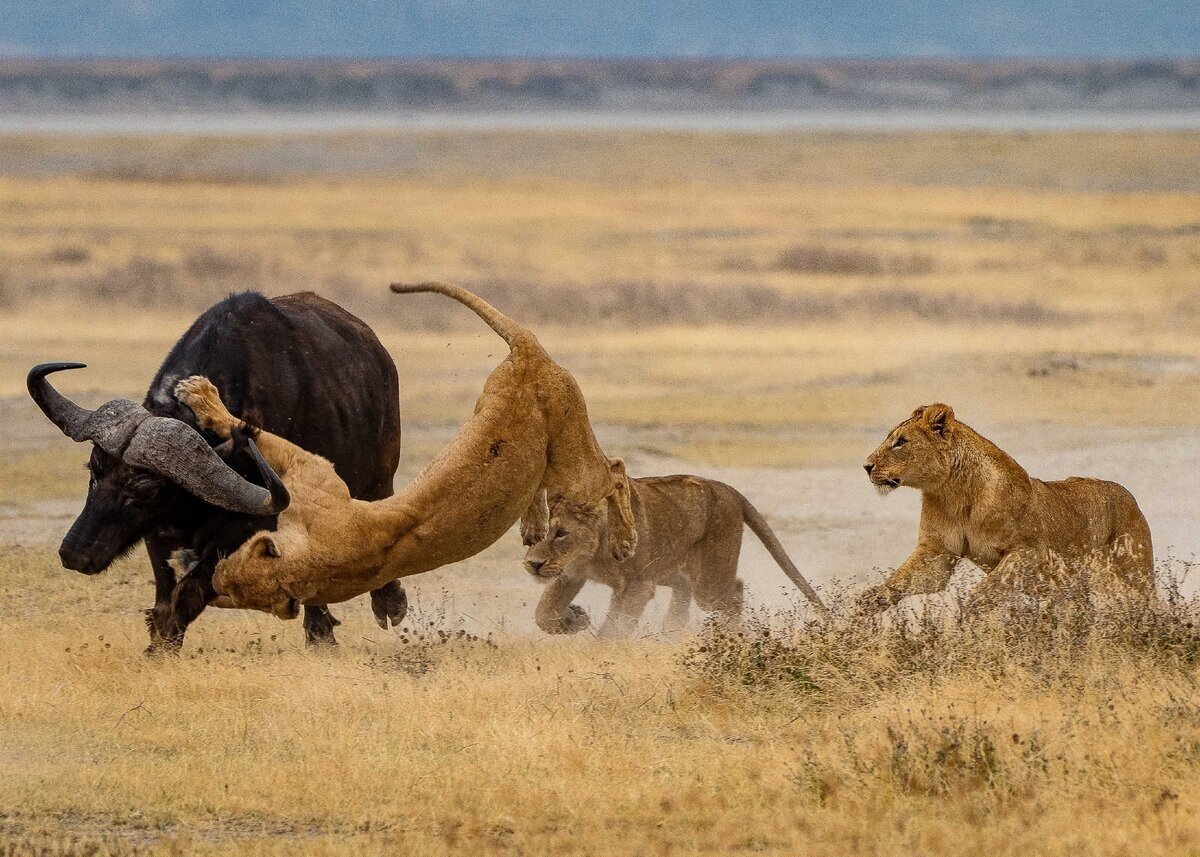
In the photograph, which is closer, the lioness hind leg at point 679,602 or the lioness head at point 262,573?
the lioness head at point 262,573

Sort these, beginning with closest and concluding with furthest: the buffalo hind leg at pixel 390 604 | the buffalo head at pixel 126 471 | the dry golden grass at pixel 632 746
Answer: the dry golden grass at pixel 632 746 → the buffalo head at pixel 126 471 → the buffalo hind leg at pixel 390 604

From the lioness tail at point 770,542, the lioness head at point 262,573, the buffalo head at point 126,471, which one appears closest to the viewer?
the lioness head at point 262,573

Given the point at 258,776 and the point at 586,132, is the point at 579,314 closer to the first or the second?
the point at 258,776

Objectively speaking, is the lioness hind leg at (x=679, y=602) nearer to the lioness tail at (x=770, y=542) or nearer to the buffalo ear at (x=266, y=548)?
the lioness tail at (x=770, y=542)

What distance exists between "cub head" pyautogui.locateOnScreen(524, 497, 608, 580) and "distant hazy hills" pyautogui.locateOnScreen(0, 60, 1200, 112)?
95709mm

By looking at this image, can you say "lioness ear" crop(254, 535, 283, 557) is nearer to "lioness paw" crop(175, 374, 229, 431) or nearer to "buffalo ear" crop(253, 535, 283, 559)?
"buffalo ear" crop(253, 535, 283, 559)

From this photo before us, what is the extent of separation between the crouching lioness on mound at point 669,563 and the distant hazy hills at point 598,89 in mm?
94700

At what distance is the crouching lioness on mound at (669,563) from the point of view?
11039 millimetres

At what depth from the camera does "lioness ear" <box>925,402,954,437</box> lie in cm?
971

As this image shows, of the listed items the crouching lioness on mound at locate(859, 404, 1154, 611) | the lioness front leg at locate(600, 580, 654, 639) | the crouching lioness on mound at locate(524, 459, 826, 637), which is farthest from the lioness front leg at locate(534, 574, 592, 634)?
the crouching lioness on mound at locate(859, 404, 1154, 611)

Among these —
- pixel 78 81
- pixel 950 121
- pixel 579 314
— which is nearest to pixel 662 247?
pixel 579 314

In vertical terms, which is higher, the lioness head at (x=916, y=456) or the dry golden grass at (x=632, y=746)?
the lioness head at (x=916, y=456)

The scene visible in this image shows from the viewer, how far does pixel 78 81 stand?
380 ft

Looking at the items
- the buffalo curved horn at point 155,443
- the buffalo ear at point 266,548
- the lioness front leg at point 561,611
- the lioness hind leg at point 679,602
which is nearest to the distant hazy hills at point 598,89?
the lioness hind leg at point 679,602
